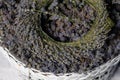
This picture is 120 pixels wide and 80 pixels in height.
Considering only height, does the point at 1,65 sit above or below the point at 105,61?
below

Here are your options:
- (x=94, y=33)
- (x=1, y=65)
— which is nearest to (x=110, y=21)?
(x=94, y=33)

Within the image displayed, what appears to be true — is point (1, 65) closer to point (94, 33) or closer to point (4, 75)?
point (4, 75)

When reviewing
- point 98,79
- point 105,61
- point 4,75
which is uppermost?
point 105,61

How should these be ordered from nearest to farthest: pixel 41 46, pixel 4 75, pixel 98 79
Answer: pixel 41 46, pixel 98 79, pixel 4 75

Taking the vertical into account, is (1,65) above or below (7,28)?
below

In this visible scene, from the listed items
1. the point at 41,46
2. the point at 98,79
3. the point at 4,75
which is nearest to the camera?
the point at 41,46

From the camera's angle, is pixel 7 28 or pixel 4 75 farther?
pixel 4 75

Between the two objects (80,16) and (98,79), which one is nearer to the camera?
(80,16)

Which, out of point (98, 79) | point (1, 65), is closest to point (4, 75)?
point (1, 65)

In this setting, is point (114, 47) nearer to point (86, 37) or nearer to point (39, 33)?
point (86, 37)
